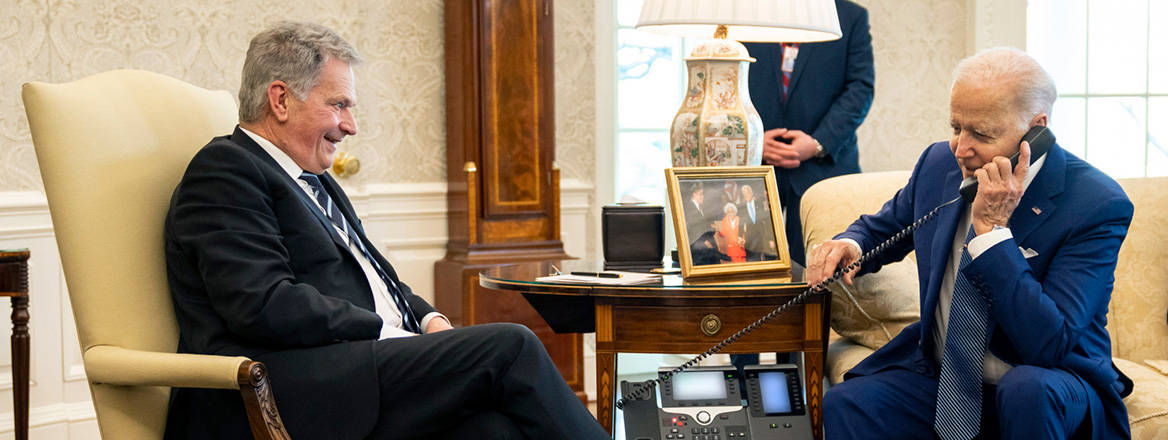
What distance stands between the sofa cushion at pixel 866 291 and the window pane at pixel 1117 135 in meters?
2.20

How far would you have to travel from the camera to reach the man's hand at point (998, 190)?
6.19ft

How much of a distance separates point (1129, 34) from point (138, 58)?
12.4 feet

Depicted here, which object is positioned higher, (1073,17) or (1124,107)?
(1073,17)

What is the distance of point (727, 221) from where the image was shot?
2.35m

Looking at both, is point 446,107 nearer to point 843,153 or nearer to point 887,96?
point 843,153

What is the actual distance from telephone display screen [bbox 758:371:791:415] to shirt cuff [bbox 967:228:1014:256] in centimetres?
52

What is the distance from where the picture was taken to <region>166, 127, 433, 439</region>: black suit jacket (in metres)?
1.74

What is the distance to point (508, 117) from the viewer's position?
358 cm

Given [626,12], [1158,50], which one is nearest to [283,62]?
[626,12]

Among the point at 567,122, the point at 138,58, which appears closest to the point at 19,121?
the point at 138,58

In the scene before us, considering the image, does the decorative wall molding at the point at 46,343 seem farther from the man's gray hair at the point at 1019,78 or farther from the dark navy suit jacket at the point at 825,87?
the man's gray hair at the point at 1019,78

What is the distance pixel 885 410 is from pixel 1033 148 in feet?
1.92

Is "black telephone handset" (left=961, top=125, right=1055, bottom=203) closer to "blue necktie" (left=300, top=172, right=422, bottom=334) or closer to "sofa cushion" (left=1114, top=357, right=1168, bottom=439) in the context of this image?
"sofa cushion" (left=1114, top=357, right=1168, bottom=439)

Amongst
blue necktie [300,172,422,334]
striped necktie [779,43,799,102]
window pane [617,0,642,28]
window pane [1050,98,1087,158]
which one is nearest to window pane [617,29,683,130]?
window pane [617,0,642,28]
